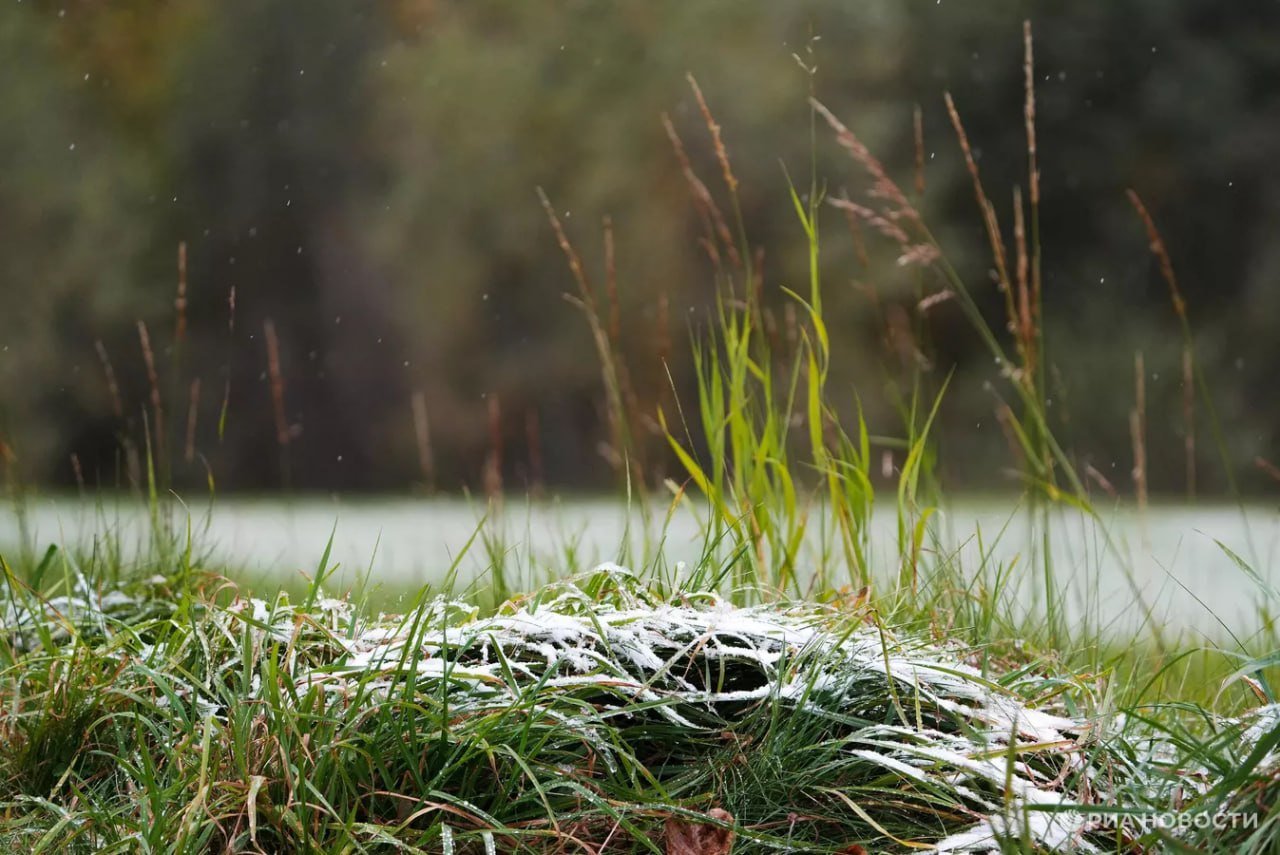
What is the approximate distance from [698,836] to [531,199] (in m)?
13.0

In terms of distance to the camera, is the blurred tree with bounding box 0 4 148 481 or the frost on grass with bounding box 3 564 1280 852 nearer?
the frost on grass with bounding box 3 564 1280 852

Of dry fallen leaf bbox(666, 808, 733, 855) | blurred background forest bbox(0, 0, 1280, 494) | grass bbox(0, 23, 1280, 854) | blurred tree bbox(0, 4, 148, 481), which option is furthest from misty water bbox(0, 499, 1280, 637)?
blurred tree bbox(0, 4, 148, 481)

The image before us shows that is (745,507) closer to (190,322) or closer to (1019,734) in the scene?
(1019,734)

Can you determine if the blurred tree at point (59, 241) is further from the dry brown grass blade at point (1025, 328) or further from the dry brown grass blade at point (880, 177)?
the dry brown grass blade at point (1025, 328)

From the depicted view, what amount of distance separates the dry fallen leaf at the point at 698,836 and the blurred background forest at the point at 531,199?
10.1 metres

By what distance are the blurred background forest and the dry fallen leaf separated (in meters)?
10.1

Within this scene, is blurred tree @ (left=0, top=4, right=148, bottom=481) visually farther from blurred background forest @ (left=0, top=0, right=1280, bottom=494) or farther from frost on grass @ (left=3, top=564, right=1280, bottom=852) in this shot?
frost on grass @ (left=3, top=564, right=1280, bottom=852)

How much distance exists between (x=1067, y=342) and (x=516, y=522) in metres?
10.3

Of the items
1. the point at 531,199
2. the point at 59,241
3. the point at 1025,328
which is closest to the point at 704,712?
the point at 1025,328

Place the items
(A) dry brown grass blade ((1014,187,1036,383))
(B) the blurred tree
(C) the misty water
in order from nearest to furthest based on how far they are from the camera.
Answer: (C) the misty water < (A) dry brown grass blade ((1014,187,1036,383)) < (B) the blurred tree

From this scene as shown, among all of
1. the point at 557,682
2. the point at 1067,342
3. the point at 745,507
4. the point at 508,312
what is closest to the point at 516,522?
the point at 745,507

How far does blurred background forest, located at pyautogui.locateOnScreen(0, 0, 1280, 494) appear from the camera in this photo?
40.2 feet

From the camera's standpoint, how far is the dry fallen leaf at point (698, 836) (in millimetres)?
1329

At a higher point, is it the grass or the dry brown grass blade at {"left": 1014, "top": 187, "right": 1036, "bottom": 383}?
the dry brown grass blade at {"left": 1014, "top": 187, "right": 1036, "bottom": 383}
